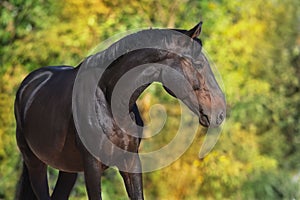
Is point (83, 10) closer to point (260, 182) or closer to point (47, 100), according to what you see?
point (260, 182)

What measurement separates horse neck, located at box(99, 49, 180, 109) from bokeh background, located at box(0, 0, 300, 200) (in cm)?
334

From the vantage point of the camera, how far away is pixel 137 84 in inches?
110

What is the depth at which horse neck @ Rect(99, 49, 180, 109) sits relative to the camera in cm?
273

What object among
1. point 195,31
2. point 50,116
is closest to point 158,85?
point 50,116

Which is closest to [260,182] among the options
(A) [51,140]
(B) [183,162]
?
(B) [183,162]

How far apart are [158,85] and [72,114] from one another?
3.74m

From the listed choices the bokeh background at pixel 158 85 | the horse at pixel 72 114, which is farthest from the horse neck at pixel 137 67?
the bokeh background at pixel 158 85

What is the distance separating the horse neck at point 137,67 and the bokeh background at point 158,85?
10.9 feet

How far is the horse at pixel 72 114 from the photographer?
2680mm

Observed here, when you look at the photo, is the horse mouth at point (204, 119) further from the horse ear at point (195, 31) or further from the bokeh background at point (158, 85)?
the bokeh background at point (158, 85)

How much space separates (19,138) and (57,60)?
10.6 ft

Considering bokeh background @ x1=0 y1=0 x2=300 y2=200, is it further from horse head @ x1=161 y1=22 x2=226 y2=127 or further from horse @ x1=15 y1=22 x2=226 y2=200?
horse head @ x1=161 y1=22 x2=226 y2=127

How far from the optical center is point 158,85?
6.62 meters

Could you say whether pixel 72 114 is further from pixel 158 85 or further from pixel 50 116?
pixel 158 85
